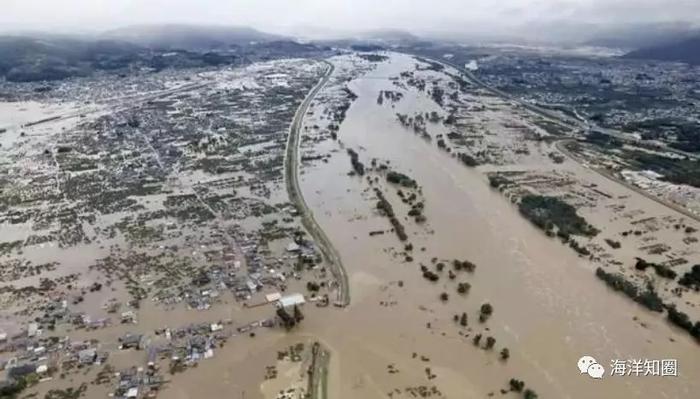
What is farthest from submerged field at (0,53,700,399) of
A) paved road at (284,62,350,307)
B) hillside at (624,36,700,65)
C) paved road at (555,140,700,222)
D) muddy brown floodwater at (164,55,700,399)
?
hillside at (624,36,700,65)

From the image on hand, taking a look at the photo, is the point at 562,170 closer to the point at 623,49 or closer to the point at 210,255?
the point at 210,255

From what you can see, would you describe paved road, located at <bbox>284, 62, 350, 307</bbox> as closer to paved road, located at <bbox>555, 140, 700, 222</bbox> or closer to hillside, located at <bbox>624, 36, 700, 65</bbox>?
paved road, located at <bbox>555, 140, 700, 222</bbox>

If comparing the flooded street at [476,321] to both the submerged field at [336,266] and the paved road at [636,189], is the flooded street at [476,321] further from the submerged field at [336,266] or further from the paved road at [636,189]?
the paved road at [636,189]

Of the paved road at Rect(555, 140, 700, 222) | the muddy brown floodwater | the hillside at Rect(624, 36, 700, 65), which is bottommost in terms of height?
the muddy brown floodwater

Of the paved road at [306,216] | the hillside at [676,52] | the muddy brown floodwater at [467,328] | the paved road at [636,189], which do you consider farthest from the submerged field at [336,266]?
the hillside at [676,52]

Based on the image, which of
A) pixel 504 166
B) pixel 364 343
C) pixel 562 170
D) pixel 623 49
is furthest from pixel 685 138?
pixel 623 49

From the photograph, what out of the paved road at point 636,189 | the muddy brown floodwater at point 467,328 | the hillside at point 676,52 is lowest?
the muddy brown floodwater at point 467,328

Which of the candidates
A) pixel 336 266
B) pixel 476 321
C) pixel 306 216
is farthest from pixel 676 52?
pixel 476 321

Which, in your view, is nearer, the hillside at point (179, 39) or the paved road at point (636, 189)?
the paved road at point (636, 189)
